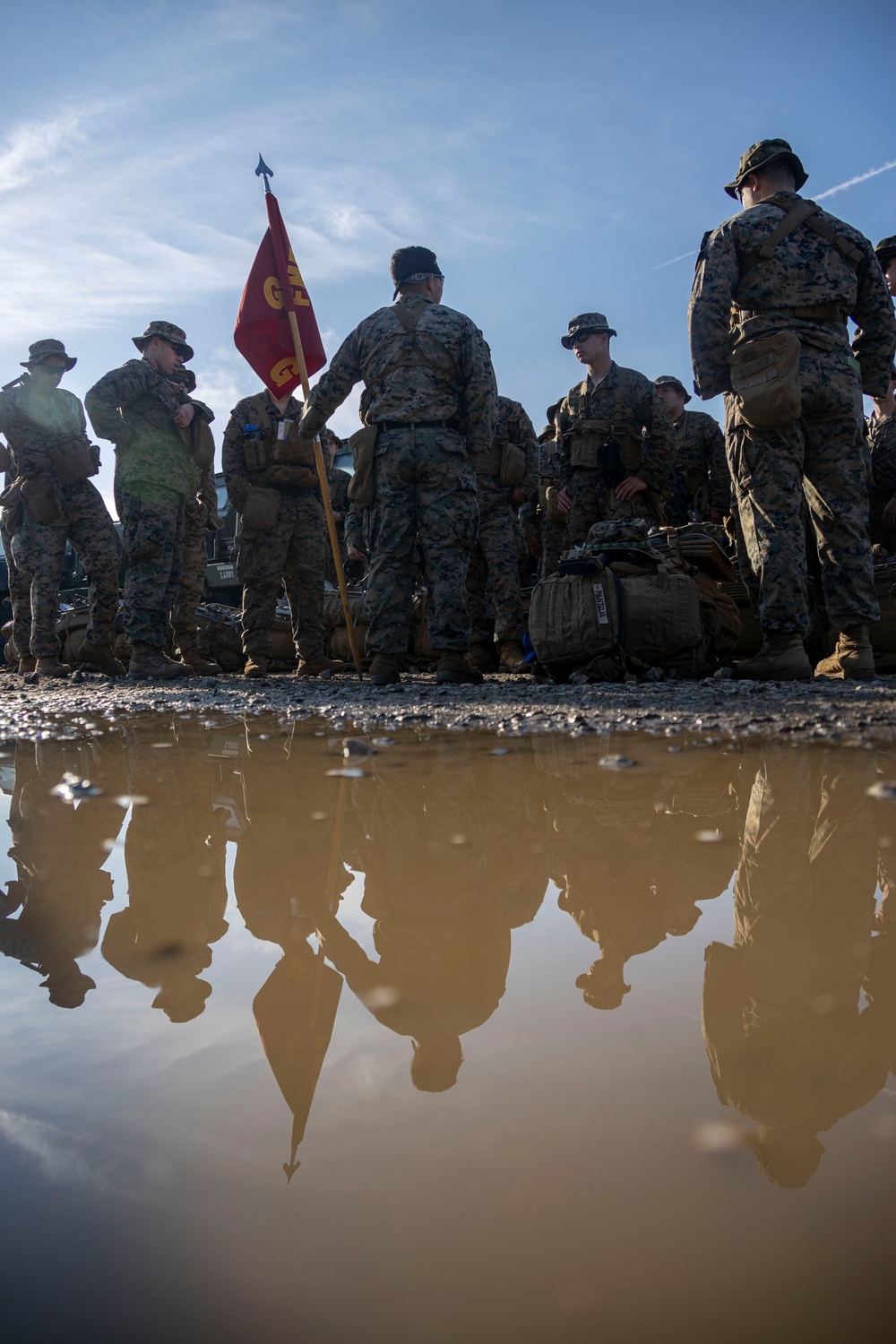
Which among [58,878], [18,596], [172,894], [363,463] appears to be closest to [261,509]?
[363,463]

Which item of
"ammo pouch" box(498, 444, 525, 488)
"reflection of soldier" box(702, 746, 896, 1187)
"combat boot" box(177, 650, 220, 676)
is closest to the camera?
"reflection of soldier" box(702, 746, 896, 1187)

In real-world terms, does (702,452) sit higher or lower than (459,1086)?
higher

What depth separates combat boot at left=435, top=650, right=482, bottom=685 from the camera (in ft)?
15.5

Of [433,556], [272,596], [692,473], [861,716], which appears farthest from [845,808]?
[692,473]

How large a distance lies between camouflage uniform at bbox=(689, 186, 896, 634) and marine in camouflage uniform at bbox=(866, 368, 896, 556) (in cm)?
186

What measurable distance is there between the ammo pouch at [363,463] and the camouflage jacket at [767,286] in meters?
1.67

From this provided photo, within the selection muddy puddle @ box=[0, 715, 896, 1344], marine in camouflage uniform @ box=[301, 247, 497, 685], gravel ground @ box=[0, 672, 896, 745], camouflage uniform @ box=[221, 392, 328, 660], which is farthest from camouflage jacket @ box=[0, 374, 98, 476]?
muddy puddle @ box=[0, 715, 896, 1344]

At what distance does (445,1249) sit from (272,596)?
5.94 metres

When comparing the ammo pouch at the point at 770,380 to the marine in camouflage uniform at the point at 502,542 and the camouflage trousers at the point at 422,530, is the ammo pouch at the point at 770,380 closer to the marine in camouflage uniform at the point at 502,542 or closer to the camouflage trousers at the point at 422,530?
the camouflage trousers at the point at 422,530

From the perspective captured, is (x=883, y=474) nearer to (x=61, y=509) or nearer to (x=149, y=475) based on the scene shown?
(x=149, y=475)

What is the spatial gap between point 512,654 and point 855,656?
272cm

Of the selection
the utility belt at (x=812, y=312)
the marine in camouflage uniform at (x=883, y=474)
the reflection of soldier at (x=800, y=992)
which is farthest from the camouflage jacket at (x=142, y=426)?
the reflection of soldier at (x=800, y=992)

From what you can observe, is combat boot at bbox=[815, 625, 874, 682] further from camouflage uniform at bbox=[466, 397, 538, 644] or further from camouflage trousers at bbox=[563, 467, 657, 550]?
camouflage uniform at bbox=[466, 397, 538, 644]

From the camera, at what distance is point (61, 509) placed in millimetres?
6688
